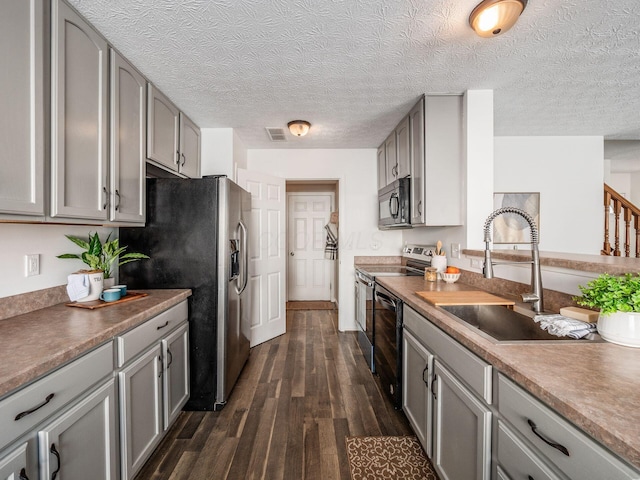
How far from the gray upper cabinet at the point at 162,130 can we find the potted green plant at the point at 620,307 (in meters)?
2.55

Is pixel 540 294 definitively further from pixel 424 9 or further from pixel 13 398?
pixel 13 398

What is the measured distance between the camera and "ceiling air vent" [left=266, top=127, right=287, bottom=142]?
3.08m

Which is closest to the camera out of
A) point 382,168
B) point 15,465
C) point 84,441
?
point 15,465

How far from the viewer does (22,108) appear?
113 centimetres

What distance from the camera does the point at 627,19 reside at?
149cm

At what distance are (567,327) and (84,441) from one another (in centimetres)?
190

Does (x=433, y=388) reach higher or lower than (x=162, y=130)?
lower

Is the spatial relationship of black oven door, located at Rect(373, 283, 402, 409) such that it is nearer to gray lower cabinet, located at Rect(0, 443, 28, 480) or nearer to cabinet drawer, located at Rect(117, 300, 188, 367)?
cabinet drawer, located at Rect(117, 300, 188, 367)

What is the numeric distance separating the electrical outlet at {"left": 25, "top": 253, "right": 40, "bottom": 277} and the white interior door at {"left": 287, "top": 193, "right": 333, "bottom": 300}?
400cm

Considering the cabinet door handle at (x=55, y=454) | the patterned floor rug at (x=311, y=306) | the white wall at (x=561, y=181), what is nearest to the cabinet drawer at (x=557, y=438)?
the cabinet door handle at (x=55, y=454)

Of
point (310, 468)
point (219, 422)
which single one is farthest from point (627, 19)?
point (219, 422)

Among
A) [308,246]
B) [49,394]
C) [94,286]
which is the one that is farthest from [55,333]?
[308,246]

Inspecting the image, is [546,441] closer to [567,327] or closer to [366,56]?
[567,327]

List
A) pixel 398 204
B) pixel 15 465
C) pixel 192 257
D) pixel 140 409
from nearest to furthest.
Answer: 1. pixel 15 465
2. pixel 140 409
3. pixel 192 257
4. pixel 398 204
